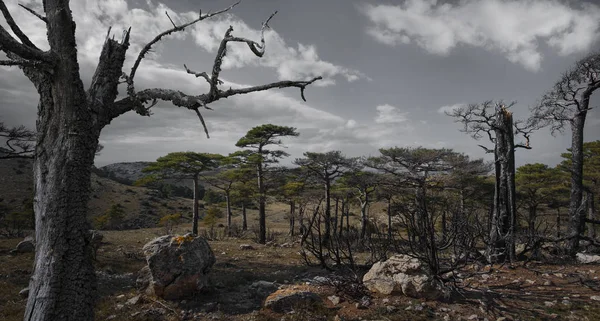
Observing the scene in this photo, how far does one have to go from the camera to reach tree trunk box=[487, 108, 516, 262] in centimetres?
965

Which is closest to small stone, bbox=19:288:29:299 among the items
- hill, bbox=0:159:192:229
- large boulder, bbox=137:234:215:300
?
large boulder, bbox=137:234:215:300

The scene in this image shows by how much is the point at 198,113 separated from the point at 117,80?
1.29 meters

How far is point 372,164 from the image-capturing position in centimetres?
2681

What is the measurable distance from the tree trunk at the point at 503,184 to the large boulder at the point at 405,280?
4497mm

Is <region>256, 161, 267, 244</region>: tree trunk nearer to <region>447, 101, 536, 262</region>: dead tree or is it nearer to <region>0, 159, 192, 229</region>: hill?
<region>447, 101, 536, 262</region>: dead tree

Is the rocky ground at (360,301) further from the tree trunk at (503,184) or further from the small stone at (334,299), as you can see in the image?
the tree trunk at (503,184)

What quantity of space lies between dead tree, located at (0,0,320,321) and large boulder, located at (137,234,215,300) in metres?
4.18

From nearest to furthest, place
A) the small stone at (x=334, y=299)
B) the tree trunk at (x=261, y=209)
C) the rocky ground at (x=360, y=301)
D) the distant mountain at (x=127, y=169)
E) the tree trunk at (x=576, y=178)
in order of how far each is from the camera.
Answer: the rocky ground at (x=360, y=301), the small stone at (x=334, y=299), the tree trunk at (x=576, y=178), the tree trunk at (x=261, y=209), the distant mountain at (x=127, y=169)

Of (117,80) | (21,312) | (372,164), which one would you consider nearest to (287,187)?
(372,164)

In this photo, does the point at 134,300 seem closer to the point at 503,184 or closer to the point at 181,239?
the point at 181,239

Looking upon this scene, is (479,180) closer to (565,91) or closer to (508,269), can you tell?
(565,91)

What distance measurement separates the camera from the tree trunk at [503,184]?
31.7 ft

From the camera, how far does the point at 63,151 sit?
3.08m

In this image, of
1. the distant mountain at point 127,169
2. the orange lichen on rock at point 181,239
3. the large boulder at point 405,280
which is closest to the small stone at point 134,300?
the orange lichen on rock at point 181,239
